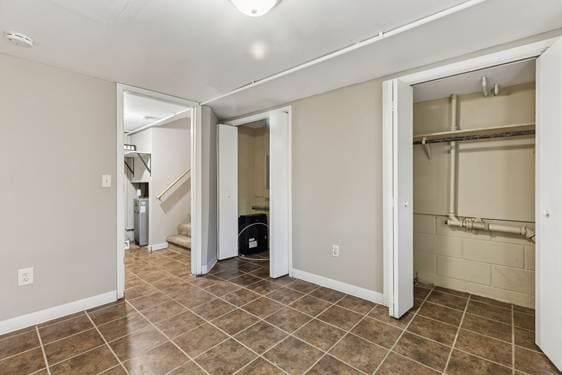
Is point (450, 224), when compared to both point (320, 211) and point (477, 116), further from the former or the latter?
point (320, 211)

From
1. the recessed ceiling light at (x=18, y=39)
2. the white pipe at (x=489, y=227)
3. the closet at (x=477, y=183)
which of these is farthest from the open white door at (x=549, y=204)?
the recessed ceiling light at (x=18, y=39)

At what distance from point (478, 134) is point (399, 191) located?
1.11 m

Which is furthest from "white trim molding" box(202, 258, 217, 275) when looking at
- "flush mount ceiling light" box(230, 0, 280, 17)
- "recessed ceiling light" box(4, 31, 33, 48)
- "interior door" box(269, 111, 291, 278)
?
"flush mount ceiling light" box(230, 0, 280, 17)

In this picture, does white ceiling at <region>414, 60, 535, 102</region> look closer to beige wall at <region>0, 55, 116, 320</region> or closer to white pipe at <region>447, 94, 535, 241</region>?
white pipe at <region>447, 94, 535, 241</region>

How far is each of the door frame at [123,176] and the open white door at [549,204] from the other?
3197 millimetres

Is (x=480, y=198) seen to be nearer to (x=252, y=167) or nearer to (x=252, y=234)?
Result: (x=252, y=234)

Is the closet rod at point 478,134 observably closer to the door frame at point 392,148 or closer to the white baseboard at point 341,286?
the door frame at point 392,148

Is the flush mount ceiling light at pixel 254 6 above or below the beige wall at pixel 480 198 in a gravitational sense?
above

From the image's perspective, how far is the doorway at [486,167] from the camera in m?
1.67

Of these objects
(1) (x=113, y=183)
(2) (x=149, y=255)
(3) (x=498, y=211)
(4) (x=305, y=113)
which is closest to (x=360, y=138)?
(4) (x=305, y=113)

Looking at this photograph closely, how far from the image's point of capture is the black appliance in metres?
4.32

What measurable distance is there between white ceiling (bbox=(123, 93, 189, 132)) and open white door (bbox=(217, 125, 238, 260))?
71 cm

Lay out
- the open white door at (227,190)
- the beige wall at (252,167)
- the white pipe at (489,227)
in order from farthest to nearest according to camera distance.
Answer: the beige wall at (252,167) < the open white door at (227,190) < the white pipe at (489,227)

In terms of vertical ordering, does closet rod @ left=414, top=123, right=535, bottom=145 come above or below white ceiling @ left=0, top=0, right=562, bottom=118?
below
